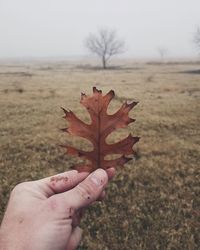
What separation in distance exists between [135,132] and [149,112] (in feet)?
12.4

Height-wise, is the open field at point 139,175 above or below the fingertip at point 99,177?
below

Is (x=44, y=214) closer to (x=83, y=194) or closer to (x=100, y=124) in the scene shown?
(x=83, y=194)

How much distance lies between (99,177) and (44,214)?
41 centimetres

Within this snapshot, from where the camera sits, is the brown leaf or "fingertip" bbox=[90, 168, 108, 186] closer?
the brown leaf

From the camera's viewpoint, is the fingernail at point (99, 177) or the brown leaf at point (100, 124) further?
the fingernail at point (99, 177)

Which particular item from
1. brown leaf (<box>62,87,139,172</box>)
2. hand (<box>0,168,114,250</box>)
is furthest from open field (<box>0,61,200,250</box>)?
brown leaf (<box>62,87,139,172</box>)

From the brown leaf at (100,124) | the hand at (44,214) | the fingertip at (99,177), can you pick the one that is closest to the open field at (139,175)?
the hand at (44,214)

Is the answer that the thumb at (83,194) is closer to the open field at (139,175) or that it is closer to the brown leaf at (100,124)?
the brown leaf at (100,124)

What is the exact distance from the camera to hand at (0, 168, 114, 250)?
186 centimetres

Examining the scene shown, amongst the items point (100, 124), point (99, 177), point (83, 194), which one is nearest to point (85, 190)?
point (83, 194)

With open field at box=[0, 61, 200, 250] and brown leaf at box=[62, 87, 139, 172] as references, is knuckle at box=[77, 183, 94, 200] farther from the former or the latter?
open field at box=[0, 61, 200, 250]

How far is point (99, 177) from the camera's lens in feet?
6.24

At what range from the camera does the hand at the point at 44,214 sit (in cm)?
186

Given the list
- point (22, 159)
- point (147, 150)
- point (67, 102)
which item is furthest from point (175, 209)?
point (67, 102)
